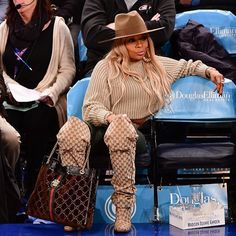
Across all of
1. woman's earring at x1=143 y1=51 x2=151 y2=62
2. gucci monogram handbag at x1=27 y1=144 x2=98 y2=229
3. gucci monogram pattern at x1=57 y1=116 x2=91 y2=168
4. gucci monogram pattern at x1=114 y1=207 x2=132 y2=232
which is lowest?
gucci monogram pattern at x1=114 y1=207 x2=132 y2=232

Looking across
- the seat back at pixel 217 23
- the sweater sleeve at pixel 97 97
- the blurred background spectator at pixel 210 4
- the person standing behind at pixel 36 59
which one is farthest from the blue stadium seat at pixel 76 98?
the blurred background spectator at pixel 210 4

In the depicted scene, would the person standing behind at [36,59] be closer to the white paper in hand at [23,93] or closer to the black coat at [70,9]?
the white paper in hand at [23,93]

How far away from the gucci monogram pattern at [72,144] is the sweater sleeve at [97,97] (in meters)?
0.22

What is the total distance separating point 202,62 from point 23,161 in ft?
4.38

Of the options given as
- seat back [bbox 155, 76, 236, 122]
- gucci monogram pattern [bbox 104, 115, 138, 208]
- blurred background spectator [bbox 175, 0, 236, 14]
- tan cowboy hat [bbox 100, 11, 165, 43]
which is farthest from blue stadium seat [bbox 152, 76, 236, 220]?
blurred background spectator [bbox 175, 0, 236, 14]

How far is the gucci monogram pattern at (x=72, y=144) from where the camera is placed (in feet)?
11.1

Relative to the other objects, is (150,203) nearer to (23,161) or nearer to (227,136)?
(227,136)

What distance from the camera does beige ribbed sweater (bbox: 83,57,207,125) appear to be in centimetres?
Result: 377

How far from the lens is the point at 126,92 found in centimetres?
383

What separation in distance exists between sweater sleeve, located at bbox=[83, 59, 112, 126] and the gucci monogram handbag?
1.08 feet

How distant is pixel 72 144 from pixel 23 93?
0.93m

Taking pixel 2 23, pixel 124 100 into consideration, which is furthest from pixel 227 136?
pixel 2 23

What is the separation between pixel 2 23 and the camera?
4562 millimetres

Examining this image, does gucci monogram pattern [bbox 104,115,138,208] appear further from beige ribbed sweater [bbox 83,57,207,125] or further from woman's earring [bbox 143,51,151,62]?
woman's earring [bbox 143,51,151,62]
